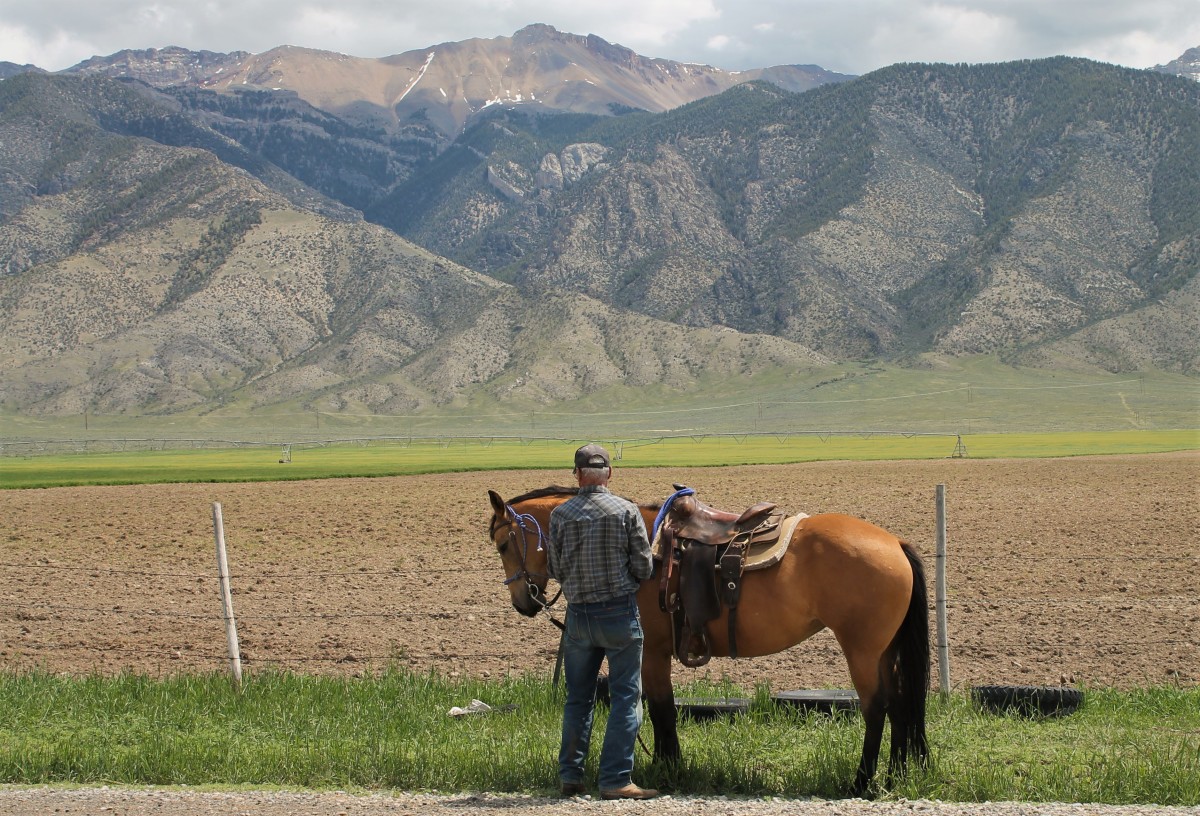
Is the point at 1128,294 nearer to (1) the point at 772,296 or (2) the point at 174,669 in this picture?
(1) the point at 772,296

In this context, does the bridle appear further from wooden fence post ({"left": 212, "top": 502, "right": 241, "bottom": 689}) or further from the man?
wooden fence post ({"left": 212, "top": 502, "right": 241, "bottom": 689})

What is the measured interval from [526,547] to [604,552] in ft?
3.57

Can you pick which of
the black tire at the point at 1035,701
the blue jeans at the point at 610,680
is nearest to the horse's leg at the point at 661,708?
the blue jeans at the point at 610,680

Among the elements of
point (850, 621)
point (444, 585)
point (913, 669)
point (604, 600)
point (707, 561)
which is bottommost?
point (444, 585)

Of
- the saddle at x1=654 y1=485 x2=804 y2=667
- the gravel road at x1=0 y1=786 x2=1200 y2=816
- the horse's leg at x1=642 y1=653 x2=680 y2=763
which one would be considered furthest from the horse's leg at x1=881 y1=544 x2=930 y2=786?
the horse's leg at x1=642 y1=653 x2=680 y2=763

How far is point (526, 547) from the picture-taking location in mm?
8867

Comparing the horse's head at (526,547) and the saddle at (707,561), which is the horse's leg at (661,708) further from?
the horse's head at (526,547)

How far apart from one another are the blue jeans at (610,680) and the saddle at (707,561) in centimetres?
39

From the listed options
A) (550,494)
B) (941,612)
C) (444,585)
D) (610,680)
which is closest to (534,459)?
(444,585)

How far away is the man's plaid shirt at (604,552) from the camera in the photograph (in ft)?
26.0

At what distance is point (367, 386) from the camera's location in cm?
15750

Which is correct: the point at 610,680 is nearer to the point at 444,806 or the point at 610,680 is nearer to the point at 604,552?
the point at 604,552

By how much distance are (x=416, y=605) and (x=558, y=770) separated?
9.26m

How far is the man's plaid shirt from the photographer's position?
793 centimetres
